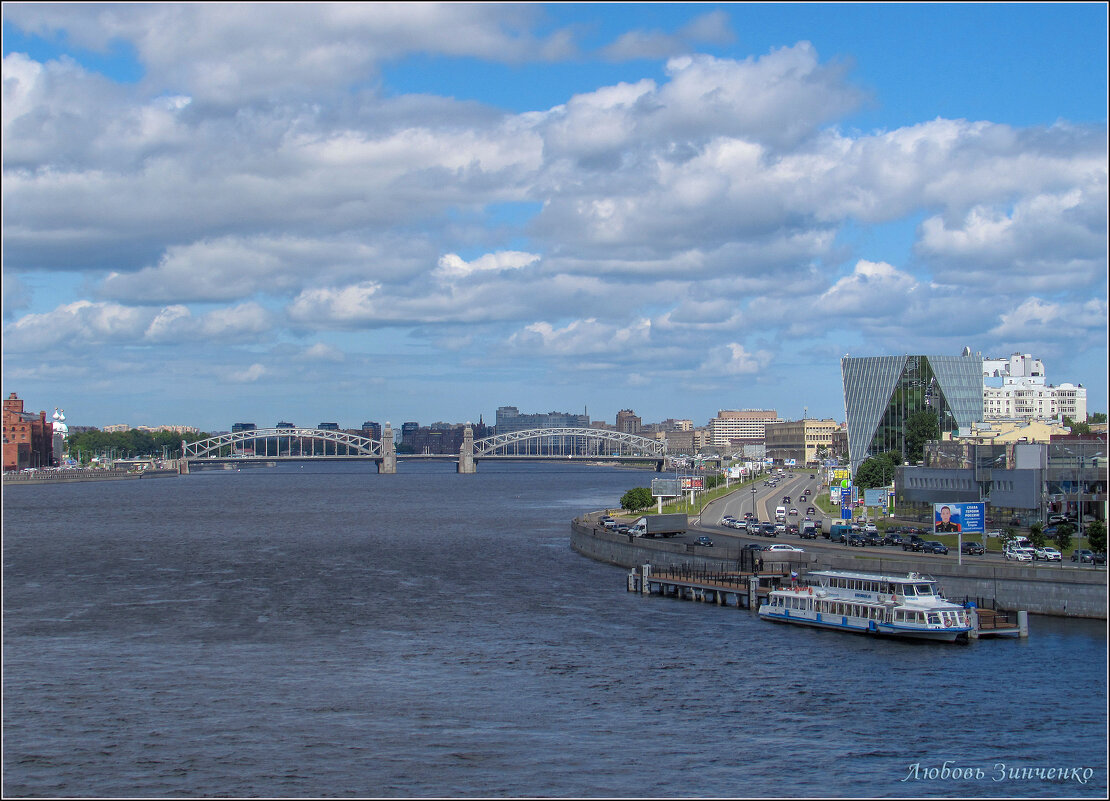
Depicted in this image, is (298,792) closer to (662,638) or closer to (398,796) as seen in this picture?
(398,796)

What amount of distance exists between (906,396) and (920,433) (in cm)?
1322

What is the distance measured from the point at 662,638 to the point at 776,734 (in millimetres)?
13595

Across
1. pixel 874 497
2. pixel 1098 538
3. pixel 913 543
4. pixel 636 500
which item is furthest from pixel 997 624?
pixel 636 500

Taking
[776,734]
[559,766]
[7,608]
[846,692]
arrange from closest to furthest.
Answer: [559,766]
[776,734]
[846,692]
[7,608]

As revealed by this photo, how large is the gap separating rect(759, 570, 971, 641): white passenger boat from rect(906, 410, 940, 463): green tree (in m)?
76.1

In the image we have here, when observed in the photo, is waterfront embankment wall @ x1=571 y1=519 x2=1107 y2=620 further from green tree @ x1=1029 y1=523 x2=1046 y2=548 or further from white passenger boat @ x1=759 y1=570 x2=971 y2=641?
green tree @ x1=1029 y1=523 x2=1046 y2=548

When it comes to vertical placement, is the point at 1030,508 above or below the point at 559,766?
above

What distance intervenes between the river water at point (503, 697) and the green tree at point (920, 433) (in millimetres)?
69586

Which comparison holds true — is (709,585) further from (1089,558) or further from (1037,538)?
(1089,558)

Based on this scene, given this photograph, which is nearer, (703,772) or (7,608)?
(703,772)

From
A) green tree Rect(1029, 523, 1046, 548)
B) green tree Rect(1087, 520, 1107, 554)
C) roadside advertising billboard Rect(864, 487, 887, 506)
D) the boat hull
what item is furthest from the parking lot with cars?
the boat hull

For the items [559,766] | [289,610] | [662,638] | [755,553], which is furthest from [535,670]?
[755,553]

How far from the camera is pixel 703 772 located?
2883 cm

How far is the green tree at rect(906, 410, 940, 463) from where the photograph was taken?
12381cm
